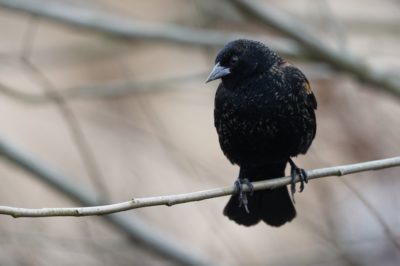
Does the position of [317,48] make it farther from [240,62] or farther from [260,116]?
[260,116]

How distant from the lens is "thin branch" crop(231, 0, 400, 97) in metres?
6.02

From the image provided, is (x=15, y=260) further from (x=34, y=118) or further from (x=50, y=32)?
(x=50, y=32)

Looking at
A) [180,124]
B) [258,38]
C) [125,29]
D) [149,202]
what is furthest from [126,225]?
[180,124]

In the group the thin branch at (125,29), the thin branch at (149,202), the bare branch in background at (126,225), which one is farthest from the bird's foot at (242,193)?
the thin branch at (125,29)

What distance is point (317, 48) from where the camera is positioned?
20.1ft

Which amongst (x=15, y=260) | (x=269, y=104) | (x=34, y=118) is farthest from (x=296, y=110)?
(x=34, y=118)

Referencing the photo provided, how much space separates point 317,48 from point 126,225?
188cm

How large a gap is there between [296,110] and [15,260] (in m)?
3.01

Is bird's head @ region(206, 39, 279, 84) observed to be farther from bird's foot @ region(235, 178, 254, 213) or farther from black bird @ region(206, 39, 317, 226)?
bird's foot @ region(235, 178, 254, 213)

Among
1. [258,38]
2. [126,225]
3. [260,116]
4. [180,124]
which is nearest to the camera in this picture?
[260,116]

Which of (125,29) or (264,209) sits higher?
(125,29)

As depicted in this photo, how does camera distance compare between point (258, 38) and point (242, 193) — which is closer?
point (242, 193)

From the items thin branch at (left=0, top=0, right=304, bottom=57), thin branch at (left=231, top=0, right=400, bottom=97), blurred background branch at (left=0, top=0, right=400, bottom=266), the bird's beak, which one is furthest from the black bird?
thin branch at (left=0, top=0, right=304, bottom=57)

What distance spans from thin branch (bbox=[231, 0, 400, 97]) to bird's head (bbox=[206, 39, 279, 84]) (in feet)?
4.25
